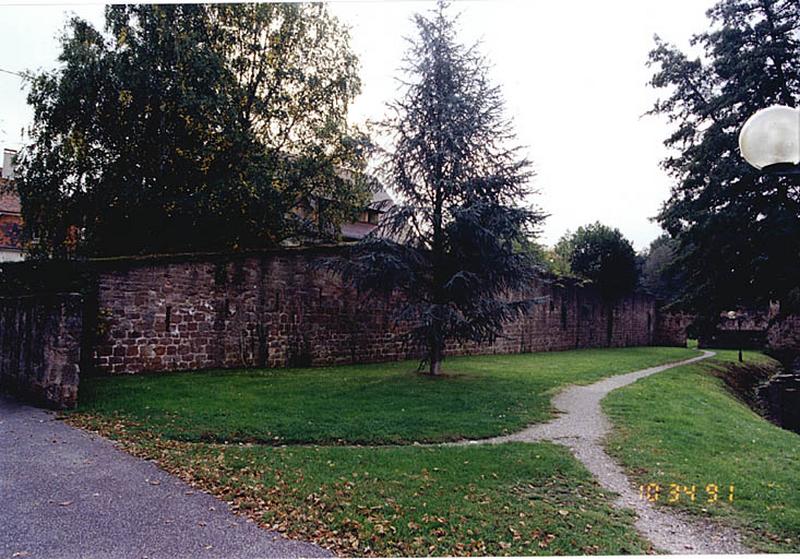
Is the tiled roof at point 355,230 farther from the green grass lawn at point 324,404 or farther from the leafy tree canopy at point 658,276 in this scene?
the green grass lawn at point 324,404

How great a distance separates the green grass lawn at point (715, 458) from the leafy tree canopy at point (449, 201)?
3.49 metres

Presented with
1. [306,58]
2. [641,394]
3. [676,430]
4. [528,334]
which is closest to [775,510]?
[676,430]

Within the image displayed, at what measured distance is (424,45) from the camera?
13.1 meters

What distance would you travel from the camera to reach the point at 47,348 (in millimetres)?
8984

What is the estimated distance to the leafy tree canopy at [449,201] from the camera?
12.8 m

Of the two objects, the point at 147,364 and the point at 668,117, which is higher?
the point at 668,117

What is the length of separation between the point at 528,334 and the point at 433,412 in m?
15.6

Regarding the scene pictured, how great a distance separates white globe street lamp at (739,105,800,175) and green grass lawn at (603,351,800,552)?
2.77 meters

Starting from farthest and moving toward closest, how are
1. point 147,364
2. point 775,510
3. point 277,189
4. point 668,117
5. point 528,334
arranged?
point 528,334, point 668,117, point 277,189, point 147,364, point 775,510

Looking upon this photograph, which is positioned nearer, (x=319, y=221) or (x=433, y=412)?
(x=433, y=412)

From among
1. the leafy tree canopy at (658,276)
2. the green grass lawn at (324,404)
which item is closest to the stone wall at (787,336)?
the leafy tree canopy at (658,276)

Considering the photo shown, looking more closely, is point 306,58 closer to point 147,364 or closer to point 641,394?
point 147,364
